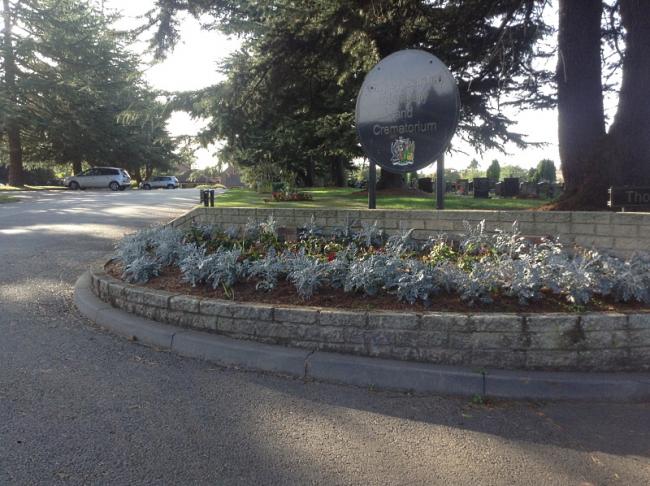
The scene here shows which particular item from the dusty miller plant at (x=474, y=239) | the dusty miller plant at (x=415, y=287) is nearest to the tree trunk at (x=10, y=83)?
the dusty miller plant at (x=474, y=239)

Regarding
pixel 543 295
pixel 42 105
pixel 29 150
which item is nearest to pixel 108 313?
pixel 543 295

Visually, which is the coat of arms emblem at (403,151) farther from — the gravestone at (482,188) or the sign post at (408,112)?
the gravestone at (482,188)

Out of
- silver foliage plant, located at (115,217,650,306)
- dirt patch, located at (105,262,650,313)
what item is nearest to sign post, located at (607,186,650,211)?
silver foliage plant, located at (115,217,650,306)

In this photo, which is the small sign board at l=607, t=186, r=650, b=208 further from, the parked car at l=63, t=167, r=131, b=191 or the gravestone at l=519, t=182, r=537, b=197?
the parked car at l=63, t=167, r=131, b=191

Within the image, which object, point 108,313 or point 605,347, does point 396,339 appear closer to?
point 605,347

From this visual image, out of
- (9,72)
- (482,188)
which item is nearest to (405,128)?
(482,188)

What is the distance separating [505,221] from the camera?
6508mm

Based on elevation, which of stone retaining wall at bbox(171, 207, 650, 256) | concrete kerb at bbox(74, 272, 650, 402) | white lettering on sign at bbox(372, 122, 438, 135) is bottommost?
concrete kerb at bbox(74, 272, 650, 402)

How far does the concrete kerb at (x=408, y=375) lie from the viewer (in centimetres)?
351

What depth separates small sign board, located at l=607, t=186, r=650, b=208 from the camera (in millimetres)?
6527

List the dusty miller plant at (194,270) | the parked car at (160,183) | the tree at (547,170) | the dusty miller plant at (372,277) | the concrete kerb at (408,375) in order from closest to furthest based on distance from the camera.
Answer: the concrete kerb at (408,375), the dusty miller plant at (372,277), the dusty miller plant at (194,270), the tree at (547,170), the parked car at (160,183)

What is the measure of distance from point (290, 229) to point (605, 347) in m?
4.54

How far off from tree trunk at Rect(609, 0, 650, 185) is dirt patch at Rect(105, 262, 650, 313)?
478 cm

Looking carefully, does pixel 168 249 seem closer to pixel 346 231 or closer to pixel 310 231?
pixel 310 231
